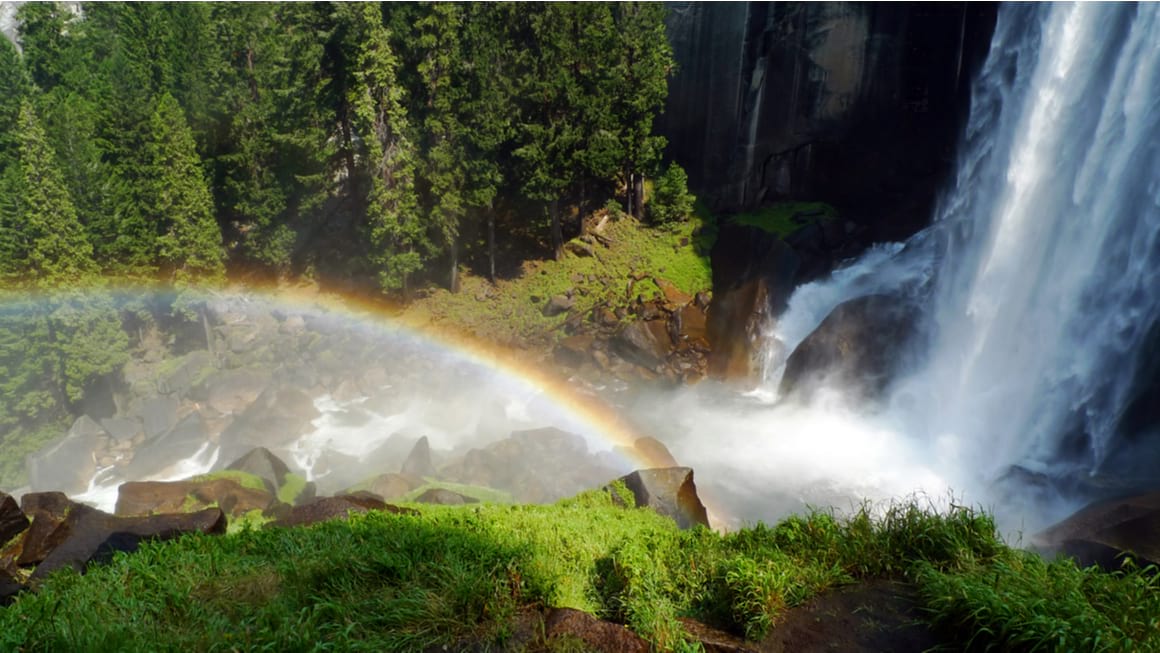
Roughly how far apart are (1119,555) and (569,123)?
26.1 m

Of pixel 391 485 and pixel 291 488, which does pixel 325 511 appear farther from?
pixel 291 488

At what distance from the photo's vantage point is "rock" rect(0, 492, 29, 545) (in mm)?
12750

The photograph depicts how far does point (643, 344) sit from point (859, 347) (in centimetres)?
913

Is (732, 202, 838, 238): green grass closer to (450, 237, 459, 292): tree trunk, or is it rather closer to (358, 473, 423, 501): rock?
(450, 237, 459, 292): tree trunk

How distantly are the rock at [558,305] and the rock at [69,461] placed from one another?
65.5 ft

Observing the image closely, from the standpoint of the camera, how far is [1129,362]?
60.0 ft

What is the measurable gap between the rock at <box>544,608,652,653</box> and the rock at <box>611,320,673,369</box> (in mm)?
23035

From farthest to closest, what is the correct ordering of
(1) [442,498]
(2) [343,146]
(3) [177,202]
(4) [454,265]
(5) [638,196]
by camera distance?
1. (5) [638,196]
2. (4) [454,265]
3. (2) [343,146]
4. (3) [177,202]
5. (1) [442,498]

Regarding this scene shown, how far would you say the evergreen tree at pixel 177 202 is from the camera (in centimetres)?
2950

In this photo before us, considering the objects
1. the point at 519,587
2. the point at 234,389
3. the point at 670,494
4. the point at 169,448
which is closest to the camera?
the point at 519,587

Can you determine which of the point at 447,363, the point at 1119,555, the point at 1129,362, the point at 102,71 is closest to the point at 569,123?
the point at 447,363

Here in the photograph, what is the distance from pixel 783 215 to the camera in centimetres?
3450

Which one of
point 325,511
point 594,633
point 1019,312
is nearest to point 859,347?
point 1019,312

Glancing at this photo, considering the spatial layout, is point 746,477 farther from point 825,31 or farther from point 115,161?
A: point 115,161
